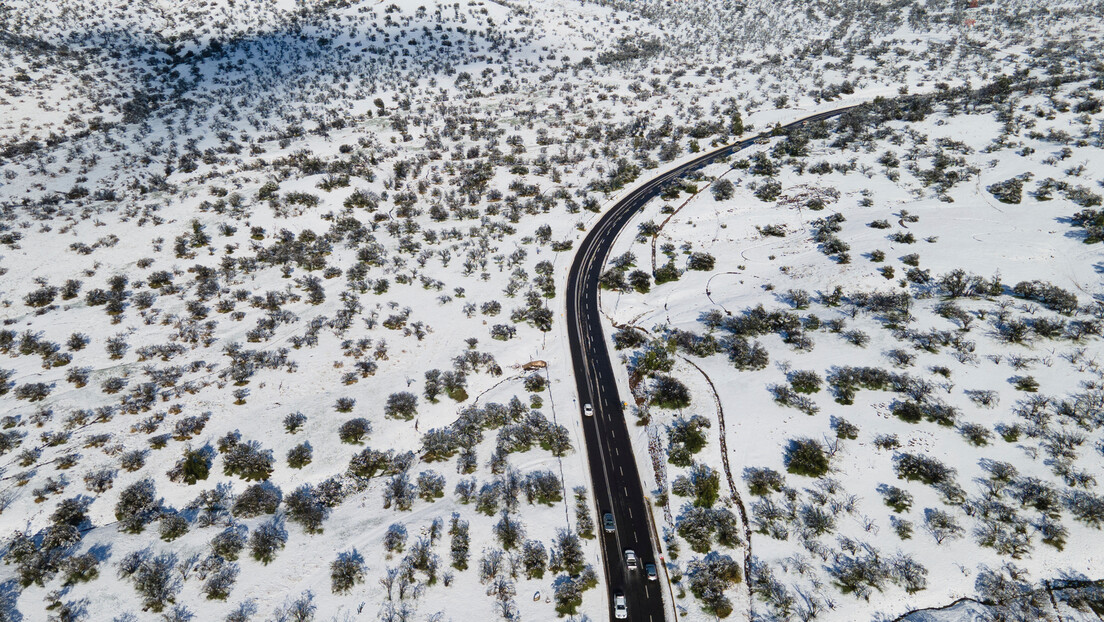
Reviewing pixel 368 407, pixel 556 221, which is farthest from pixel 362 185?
pixel 368 407

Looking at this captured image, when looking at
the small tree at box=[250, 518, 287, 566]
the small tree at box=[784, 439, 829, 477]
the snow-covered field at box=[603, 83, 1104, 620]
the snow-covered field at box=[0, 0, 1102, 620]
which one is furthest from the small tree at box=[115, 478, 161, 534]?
the small tree at box=[784, 439, 829, 477]

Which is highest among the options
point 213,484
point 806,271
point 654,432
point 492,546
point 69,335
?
point 69,335

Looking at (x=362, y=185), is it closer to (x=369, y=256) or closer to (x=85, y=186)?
(x=369, y=256)

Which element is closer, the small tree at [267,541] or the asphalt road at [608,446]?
the asphalt road at [608,446]

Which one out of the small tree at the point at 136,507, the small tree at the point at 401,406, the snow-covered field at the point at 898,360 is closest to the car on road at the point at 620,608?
the snow-covered field at the point at 898,360

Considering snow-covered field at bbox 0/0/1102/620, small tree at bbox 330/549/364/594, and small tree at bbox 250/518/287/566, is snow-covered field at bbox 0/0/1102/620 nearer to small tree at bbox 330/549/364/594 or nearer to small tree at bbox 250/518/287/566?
small tree at bbox 330/549/364/594

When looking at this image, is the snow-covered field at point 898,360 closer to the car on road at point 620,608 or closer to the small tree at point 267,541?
the car on road at point 620,608
